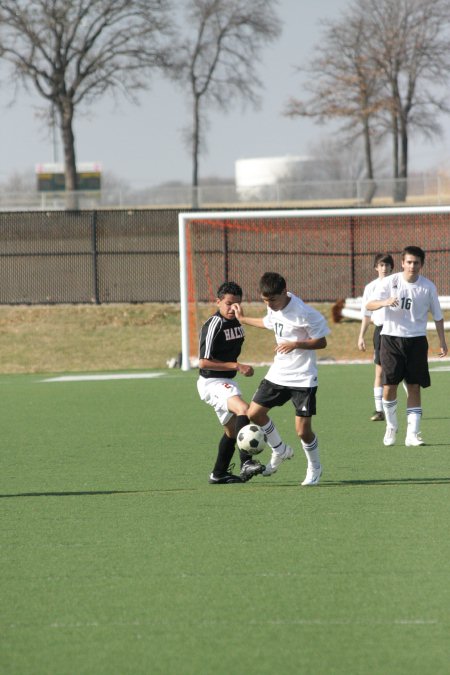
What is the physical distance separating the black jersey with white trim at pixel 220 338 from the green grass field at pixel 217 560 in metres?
1.07

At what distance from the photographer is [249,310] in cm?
2481

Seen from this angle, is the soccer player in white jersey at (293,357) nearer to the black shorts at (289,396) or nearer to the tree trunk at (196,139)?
the black shorts at (289,396)

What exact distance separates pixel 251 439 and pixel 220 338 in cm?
83

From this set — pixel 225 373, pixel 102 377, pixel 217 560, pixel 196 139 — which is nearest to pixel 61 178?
pixel 196 139

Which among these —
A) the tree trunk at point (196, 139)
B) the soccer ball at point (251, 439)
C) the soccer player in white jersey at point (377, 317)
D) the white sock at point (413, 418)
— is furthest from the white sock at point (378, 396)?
the tree trunk at point (196, 139)

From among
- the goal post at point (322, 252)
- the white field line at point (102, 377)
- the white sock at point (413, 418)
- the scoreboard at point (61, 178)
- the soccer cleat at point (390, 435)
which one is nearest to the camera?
the white sock at point (413, 418)

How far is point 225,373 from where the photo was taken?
9.20 meters

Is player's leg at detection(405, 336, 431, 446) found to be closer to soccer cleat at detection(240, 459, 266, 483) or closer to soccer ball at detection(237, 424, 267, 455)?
soccer cleat at detection(240, 459, 266, 483)

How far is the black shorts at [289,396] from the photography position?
862 centimetres

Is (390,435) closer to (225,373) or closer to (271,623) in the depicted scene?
(225,373)

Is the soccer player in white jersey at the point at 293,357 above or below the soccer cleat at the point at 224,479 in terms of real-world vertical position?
above

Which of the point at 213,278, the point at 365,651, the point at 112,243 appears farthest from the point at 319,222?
the point at 365,651

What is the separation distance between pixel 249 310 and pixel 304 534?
17.7m

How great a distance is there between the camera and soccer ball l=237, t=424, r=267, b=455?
8672 mm
